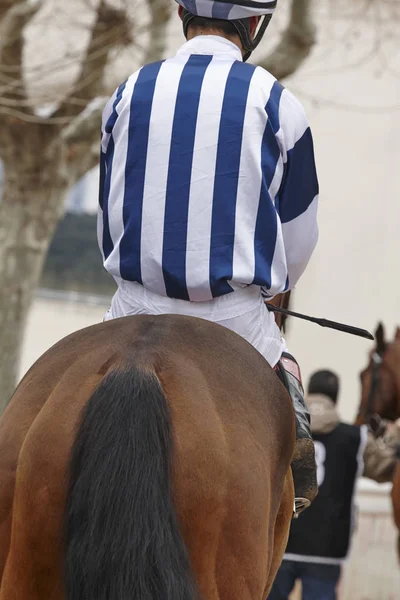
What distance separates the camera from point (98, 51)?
8781 mm

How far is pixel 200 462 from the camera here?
2781 mm

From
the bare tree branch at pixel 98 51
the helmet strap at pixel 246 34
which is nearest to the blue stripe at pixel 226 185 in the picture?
the helmet strap at pixel 246 34

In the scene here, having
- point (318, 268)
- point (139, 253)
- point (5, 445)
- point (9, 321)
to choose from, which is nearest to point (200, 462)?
point (5, 445)

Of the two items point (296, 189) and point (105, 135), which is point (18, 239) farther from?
point (296, 189)

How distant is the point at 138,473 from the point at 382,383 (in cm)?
596

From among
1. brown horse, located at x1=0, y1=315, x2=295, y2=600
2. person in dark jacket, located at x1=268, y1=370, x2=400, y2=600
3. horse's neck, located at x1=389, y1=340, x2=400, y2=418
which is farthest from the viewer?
horse's neck, located at x1=389, y1=340, x2=400, y2=418

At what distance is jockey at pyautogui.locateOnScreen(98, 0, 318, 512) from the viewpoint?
10.7 feet

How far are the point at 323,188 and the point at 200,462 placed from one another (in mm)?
12446

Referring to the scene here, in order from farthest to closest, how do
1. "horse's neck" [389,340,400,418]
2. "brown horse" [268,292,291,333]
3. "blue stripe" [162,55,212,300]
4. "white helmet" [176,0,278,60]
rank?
"horse's neck" [389,340,400,418]
"brown horse" [268,292,291,333]
"white helmet" [176,0,278,60]
"blue stripe" [162,55,212,300]

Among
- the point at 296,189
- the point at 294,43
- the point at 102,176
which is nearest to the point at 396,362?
the point at 294,43

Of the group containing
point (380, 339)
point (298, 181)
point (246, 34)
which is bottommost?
point (380, 339)

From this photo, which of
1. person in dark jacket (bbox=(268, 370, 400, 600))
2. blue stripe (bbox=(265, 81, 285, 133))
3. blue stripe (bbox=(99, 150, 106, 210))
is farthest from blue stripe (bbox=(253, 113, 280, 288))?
person in dark jacket (bbox=(268, 370, 400, 600))

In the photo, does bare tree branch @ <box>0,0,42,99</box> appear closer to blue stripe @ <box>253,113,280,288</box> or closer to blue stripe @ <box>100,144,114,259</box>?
blue stripe @ <box>100,144,114,259</box>

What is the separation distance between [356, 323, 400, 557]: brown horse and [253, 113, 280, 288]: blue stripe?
16.8 feet
